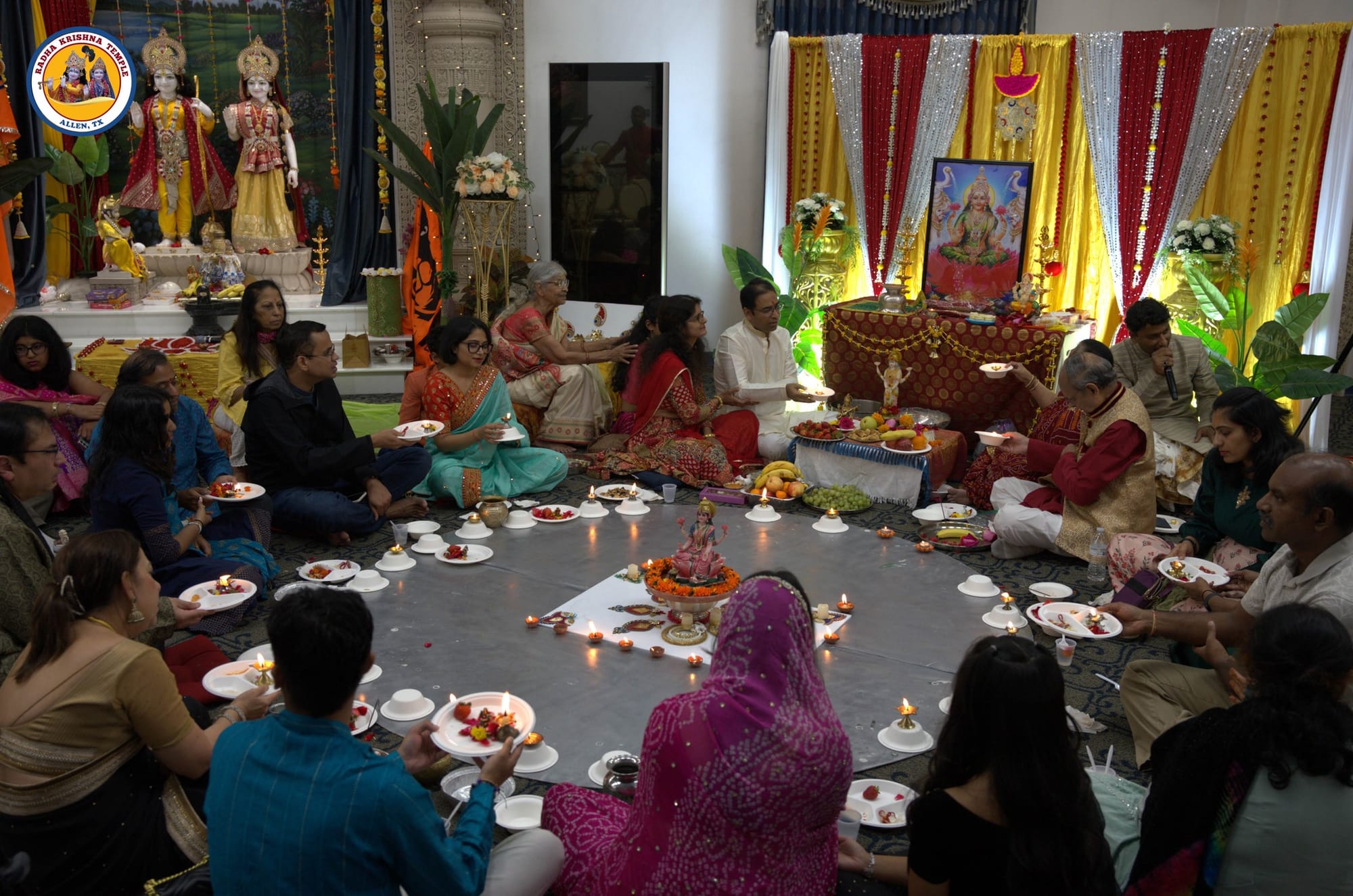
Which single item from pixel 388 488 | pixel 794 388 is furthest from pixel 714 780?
pixel 794 388

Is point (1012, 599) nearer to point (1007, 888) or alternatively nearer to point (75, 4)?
point (1007, 888)

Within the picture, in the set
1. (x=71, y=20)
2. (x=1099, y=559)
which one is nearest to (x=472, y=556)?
(x=1099, y=559)

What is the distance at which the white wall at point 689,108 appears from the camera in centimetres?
1074

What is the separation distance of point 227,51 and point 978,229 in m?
7.76

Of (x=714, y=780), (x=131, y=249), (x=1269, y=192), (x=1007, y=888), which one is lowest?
(x=1007, y=888)

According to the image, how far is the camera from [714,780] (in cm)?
231

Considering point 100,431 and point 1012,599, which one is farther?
point 1012,599

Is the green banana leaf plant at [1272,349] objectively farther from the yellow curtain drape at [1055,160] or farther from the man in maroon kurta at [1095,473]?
the man in maroon kurta at [1095,473]

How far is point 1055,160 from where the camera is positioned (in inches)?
368

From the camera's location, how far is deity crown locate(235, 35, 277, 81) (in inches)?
421

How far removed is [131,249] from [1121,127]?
9.08 m

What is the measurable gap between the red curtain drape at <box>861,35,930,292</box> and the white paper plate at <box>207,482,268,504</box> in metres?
6.50

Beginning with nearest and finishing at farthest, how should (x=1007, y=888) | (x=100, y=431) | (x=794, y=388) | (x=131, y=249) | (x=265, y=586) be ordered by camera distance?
(x=1007, y=888) < (x=100, y=431) < (x=265, y=586) < (x=794, y=388) < (x=131, y=249)

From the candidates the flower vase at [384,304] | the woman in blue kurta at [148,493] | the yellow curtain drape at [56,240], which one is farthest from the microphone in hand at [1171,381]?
the yellow curtain drape at [56,240]
